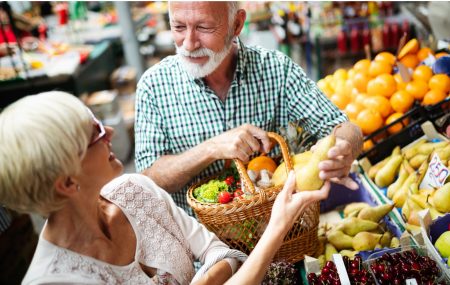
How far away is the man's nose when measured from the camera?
186cm

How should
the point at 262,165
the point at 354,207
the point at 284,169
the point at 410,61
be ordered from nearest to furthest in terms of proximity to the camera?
1. the point at 284,169
2. the point at 262,165
3. the point at 354,207
4. the point at 410,61

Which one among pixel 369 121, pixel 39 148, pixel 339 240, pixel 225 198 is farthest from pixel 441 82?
pixel 39 148

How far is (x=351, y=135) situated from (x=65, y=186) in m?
1.29

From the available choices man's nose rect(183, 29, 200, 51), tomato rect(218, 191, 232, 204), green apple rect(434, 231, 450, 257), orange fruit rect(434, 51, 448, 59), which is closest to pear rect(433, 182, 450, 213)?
green apple rect(434, 231, 450, 257)

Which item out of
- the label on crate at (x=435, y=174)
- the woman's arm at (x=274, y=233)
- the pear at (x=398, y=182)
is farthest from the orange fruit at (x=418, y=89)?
the woman's arm at (x=274, y=233)

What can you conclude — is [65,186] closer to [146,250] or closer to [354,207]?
[146,250]

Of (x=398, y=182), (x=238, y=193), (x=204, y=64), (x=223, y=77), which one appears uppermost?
(x=204, y=64)

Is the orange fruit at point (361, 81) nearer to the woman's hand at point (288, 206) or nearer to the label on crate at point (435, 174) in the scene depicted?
the label on crate at point (435, 174)

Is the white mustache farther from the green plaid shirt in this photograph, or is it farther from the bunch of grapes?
the bunch of grapes

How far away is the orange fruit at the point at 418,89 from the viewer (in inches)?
105

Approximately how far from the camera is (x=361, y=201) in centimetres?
236

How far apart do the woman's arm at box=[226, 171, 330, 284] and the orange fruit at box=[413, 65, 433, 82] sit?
1695mm

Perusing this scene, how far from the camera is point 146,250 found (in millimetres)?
1455

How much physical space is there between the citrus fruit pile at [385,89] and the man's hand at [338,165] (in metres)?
1.07
